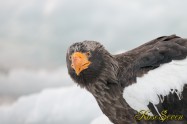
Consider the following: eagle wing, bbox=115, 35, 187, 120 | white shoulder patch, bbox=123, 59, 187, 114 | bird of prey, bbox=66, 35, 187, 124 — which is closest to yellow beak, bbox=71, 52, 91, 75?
bird of prey, bbox=66, 35, 187, 124

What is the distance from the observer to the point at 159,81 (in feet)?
39.1

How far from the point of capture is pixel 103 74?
12.5 meters

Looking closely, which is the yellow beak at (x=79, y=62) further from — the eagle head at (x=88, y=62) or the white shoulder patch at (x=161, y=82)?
the white shoulder patch at (x=161, y=82)

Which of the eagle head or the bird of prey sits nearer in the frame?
the bird of prey

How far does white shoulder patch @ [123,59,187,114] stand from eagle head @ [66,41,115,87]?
89cm

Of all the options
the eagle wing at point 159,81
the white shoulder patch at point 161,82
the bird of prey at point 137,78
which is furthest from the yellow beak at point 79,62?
the white shoulder patch at point 161,82

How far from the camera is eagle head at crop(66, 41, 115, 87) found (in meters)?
12.1

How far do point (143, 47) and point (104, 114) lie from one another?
170 cm

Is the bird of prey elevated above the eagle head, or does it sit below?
below

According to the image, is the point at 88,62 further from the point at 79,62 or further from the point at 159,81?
the point at 159,81

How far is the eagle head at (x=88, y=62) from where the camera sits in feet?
39.8

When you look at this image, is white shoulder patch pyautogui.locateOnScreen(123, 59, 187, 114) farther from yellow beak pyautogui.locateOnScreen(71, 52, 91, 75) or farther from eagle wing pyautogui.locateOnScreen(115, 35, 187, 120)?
yellow beak pyautogui.locateOnScreen(71, 52, 91, 75)

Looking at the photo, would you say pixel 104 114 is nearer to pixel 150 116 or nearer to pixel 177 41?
pixel 150 116

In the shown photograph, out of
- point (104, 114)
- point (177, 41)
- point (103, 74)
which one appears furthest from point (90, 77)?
point (177, 41)
